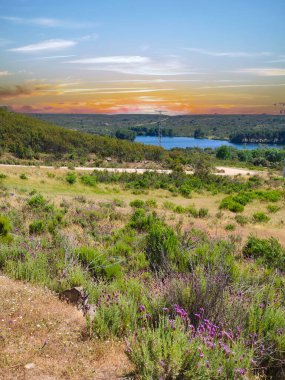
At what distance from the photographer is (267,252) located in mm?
10812

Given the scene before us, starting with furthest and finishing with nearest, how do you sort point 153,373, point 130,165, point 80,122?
1. point 80,122
2. point 130,165
3. point 153,373

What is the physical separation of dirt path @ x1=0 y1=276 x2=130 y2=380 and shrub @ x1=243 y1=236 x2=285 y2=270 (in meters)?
6.98

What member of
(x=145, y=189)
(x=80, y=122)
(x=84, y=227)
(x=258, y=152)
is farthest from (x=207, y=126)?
(x=84, y=227)

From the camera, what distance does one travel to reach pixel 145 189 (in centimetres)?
3234

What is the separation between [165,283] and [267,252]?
267 inches

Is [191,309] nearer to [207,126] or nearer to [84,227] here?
[84,227]

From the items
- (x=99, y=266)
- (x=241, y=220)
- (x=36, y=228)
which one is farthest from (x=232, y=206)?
(x=99, y=266)

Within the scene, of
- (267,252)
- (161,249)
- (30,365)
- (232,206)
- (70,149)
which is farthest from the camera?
(70,149)

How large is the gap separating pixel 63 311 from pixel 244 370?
7.00 ft

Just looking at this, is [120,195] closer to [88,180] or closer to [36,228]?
[88,180]

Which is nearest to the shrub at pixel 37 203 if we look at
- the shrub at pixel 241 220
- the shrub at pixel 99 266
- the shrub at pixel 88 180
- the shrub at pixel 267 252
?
the shrub at pixel 267 252

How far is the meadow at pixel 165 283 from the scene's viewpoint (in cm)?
312

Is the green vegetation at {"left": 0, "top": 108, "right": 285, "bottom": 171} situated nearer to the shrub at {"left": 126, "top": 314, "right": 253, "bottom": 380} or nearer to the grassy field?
the grassy field

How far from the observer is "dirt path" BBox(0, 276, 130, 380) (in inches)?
128
